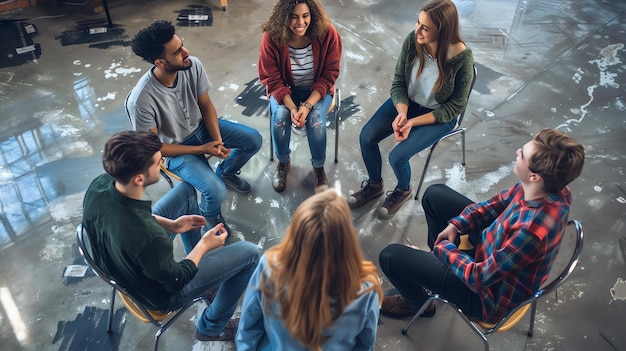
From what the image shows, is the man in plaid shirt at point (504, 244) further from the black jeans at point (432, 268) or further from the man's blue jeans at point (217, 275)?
the man's blue jeans at point (217, 275)

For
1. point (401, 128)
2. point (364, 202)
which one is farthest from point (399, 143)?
point (364, 202)

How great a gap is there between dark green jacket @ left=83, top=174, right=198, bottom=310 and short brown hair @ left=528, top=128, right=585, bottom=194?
1.41 meters

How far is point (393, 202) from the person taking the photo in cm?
291

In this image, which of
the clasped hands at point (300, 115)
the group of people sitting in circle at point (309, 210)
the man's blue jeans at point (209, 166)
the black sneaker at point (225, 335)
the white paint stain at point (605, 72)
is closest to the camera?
the group of people sitting in circle at point (309, 210)

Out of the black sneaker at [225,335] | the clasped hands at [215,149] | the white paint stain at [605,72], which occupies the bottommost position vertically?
the black sneaker at [225,335]

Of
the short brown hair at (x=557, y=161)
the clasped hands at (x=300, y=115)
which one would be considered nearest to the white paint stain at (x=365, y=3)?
the clasped hands at (x=300, y=115)

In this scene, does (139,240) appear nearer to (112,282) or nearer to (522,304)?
(112,282)

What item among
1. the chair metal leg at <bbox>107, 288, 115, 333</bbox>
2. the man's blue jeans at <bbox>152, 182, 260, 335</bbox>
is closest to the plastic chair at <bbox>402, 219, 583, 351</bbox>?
the man's blue jeans at <bbox>152, 182, 260, 335</bbox>

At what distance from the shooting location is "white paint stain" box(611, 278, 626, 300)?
248 centimetres

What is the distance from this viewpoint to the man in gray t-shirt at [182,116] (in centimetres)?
224

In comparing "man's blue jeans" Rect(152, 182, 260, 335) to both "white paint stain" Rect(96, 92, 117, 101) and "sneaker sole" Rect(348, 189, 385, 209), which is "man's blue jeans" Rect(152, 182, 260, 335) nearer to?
"sneaker sole" Rect(348, 189, 385, 209)

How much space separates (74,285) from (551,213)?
7.70ft

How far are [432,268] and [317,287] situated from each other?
0.87m

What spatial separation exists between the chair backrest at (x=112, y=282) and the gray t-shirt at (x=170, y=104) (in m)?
0.70
